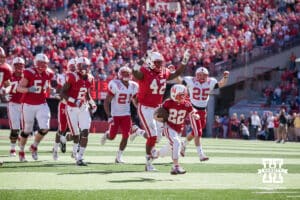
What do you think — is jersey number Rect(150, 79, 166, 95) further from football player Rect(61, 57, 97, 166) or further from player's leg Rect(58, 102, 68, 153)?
player's leg Rect(58, 102, 68, 153)

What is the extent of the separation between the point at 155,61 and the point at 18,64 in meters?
3.69

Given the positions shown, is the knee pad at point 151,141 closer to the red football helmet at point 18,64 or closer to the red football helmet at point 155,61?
→ the red football helmet at point 155,61

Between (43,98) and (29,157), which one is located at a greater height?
(43,98)

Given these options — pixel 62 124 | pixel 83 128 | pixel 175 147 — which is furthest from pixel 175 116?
pixel 62 124

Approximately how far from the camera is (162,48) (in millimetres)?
37562

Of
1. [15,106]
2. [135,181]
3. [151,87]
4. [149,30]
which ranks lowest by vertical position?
[135,181]

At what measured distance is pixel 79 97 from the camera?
16141mm

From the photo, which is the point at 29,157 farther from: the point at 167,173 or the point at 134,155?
the point at 167,173

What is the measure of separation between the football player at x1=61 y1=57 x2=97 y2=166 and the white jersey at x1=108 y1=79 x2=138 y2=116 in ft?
3.65

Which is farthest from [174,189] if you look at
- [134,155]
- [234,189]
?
[134,155]

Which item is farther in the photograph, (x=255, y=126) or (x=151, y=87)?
(x=255, y=126)

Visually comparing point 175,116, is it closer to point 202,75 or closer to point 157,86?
point 157,86

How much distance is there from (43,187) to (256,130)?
2490cm

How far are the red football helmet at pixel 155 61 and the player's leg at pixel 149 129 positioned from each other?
2.43 feet
